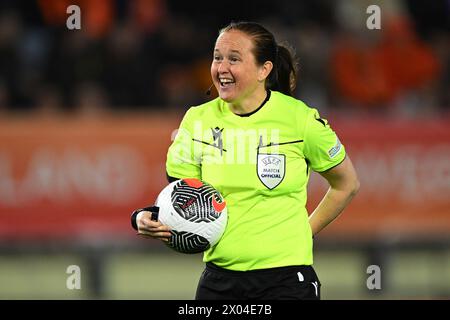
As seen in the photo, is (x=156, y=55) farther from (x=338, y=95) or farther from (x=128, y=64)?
(x=338, y=95)

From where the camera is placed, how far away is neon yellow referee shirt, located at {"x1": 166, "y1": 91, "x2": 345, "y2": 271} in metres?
5.72

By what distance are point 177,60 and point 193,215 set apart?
7.56 meters

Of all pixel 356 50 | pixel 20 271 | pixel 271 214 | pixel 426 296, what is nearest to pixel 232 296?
pixel 271 214

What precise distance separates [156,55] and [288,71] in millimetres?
6832

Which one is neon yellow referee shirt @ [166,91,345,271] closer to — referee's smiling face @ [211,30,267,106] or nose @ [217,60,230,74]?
referee's smiling face @ [211,30,267,106]

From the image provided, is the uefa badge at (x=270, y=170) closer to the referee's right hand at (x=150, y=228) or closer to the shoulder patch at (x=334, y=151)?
the shoulder patch at (x=334, y=151)

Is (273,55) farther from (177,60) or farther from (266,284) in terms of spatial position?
(177,60)

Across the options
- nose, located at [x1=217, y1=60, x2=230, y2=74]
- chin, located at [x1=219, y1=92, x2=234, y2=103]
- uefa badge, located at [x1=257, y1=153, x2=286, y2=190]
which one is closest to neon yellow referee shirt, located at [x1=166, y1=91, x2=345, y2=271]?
uefa badge, located at [x1=257, y1=153, x2=286, y2=190]

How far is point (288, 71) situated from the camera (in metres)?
6.17

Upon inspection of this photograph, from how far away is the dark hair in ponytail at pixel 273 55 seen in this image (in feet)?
19.2

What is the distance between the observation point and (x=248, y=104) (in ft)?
19.3

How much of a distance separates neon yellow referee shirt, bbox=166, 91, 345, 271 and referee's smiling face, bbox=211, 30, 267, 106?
0.42 feet

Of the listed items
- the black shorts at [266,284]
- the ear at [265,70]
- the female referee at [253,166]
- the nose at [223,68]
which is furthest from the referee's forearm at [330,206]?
the nose at [223,68]

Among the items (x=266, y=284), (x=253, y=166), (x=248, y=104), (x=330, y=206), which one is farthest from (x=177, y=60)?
(x=266, y=284)
